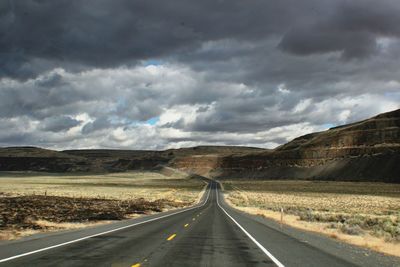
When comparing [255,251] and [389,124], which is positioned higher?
[389,124]

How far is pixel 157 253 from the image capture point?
1312 cm

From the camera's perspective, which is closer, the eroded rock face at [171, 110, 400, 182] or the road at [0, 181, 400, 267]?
the road at [0, 181, 400, 267]

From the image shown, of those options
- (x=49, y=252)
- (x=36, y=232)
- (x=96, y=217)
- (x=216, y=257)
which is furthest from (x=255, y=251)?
(x=96, y=217)

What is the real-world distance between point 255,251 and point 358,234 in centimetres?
1062

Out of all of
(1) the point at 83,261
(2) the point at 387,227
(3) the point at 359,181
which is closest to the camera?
(1) the point at 83,261

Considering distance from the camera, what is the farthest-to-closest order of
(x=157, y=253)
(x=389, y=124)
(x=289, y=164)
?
(x=289, y=164) < (x=389, y=124) < (x=157, y=253)

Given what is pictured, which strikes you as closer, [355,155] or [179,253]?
[179,253]

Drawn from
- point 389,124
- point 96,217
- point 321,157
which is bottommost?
point 96,217

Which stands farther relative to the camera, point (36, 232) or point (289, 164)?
point (289, 164)

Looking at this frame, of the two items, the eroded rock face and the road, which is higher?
the eroded rock face

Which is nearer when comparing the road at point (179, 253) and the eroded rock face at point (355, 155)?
the road at point (179, 253)

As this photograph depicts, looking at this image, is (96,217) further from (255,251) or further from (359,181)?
(359,181)

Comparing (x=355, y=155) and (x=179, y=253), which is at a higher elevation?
(x=355, y=155)

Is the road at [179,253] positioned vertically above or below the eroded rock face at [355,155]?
below
